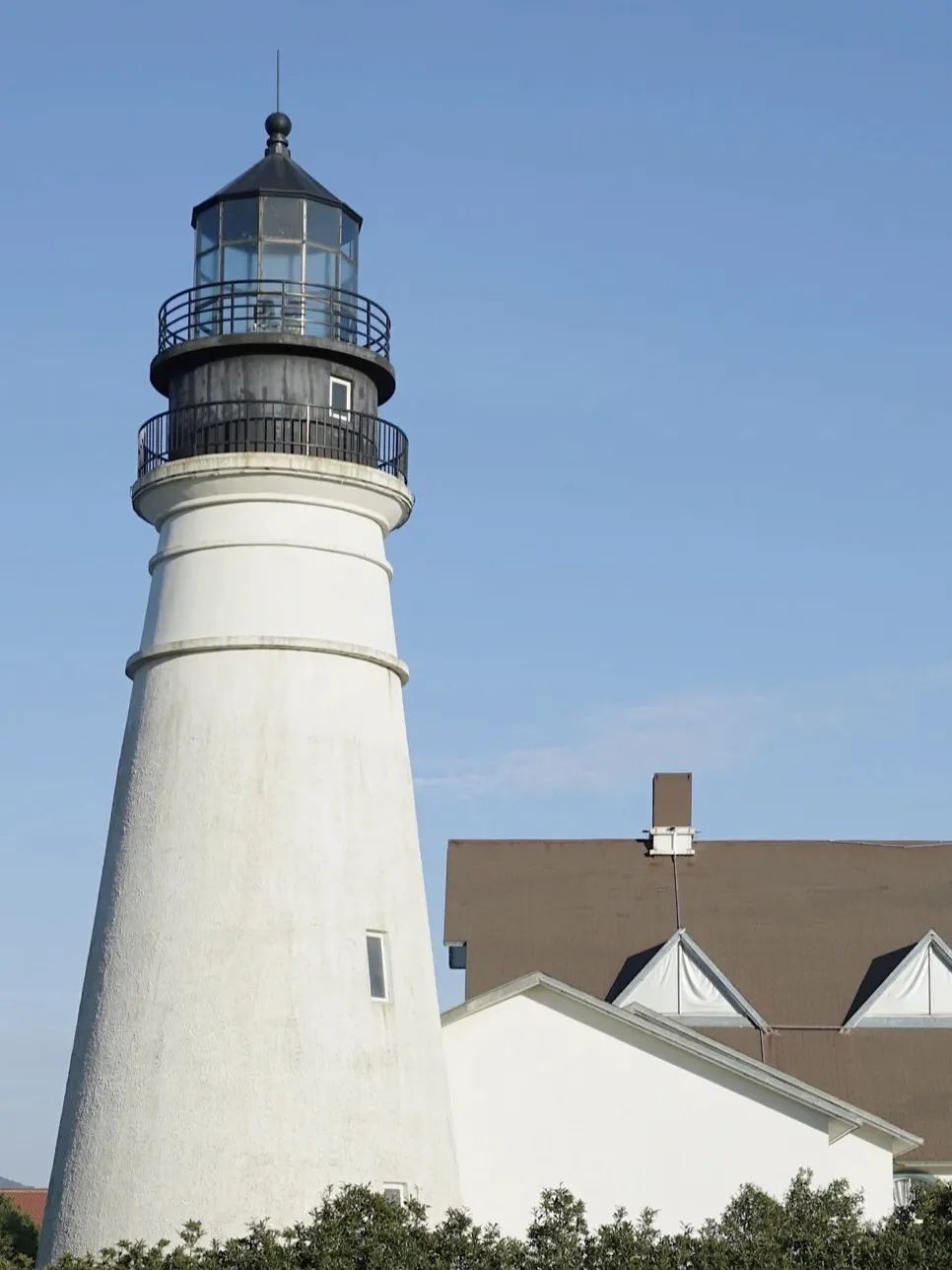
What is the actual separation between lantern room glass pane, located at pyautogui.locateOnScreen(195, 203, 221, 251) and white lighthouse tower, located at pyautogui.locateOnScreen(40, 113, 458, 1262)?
4 cm

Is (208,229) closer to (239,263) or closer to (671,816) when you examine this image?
(239,263)

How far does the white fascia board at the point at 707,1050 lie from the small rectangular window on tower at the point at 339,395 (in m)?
8.52

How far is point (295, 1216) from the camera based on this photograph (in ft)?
77.2

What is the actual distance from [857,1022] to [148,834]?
52.6 ft

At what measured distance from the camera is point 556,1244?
867 inches

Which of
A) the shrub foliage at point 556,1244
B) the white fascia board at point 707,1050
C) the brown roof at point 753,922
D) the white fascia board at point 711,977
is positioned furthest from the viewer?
the white fascia board at point 711,977

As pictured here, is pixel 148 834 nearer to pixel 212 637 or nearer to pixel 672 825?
pixel 212 637

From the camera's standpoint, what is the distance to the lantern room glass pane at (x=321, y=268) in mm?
26422

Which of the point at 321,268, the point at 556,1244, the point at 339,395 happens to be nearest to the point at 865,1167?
the point at 556,1244

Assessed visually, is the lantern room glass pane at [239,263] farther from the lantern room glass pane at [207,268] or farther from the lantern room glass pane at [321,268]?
the lantern room glass pane at [321,268]

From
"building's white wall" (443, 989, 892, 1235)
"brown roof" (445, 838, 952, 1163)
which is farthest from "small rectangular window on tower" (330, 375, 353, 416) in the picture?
"brown roof" (445, 838, 952, 1163)

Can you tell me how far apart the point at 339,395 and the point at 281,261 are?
1.76 m

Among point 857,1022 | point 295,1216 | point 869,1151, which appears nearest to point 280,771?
point 295,1216

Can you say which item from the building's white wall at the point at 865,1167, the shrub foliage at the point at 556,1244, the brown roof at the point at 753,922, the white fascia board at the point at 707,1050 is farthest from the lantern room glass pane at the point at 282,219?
the brown roof at the point at 753,922
